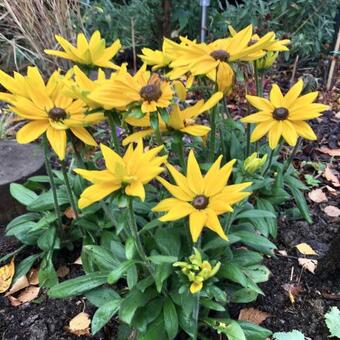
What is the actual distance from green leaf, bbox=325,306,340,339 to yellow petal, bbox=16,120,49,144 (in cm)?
134

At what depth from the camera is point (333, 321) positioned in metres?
1.96

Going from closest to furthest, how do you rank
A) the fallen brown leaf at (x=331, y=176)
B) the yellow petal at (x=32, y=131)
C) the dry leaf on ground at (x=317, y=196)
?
the yellow petal at (x=32, y=131) < the dry leaf on ground at (x=317, y=196) < the fallen brown leaf at (x=331, y=176)

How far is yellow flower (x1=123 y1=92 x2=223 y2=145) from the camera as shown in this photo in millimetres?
1529

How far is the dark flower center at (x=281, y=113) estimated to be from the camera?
1.66 meters

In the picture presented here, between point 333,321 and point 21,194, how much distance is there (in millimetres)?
1544

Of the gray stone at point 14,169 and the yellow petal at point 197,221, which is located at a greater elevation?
the yellow petal at point 197,221

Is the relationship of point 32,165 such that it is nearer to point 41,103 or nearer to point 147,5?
point 41,103

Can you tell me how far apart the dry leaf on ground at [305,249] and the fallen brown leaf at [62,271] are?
1.14m

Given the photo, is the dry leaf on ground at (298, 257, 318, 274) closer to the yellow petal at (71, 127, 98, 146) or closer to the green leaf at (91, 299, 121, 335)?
the green leaf at (91, 299, 121, 335)

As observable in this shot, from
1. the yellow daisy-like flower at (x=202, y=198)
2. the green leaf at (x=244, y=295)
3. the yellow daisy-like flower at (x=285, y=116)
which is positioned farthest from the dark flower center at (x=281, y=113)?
the green leaf at (x=244, y=295)

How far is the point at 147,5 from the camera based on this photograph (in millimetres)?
4680

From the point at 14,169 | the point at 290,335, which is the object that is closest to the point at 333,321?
the point at 290,335

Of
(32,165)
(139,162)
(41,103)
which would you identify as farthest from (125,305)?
(32,165)

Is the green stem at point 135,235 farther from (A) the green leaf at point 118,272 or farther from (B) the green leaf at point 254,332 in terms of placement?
(B) the green leaf at point 254,332
